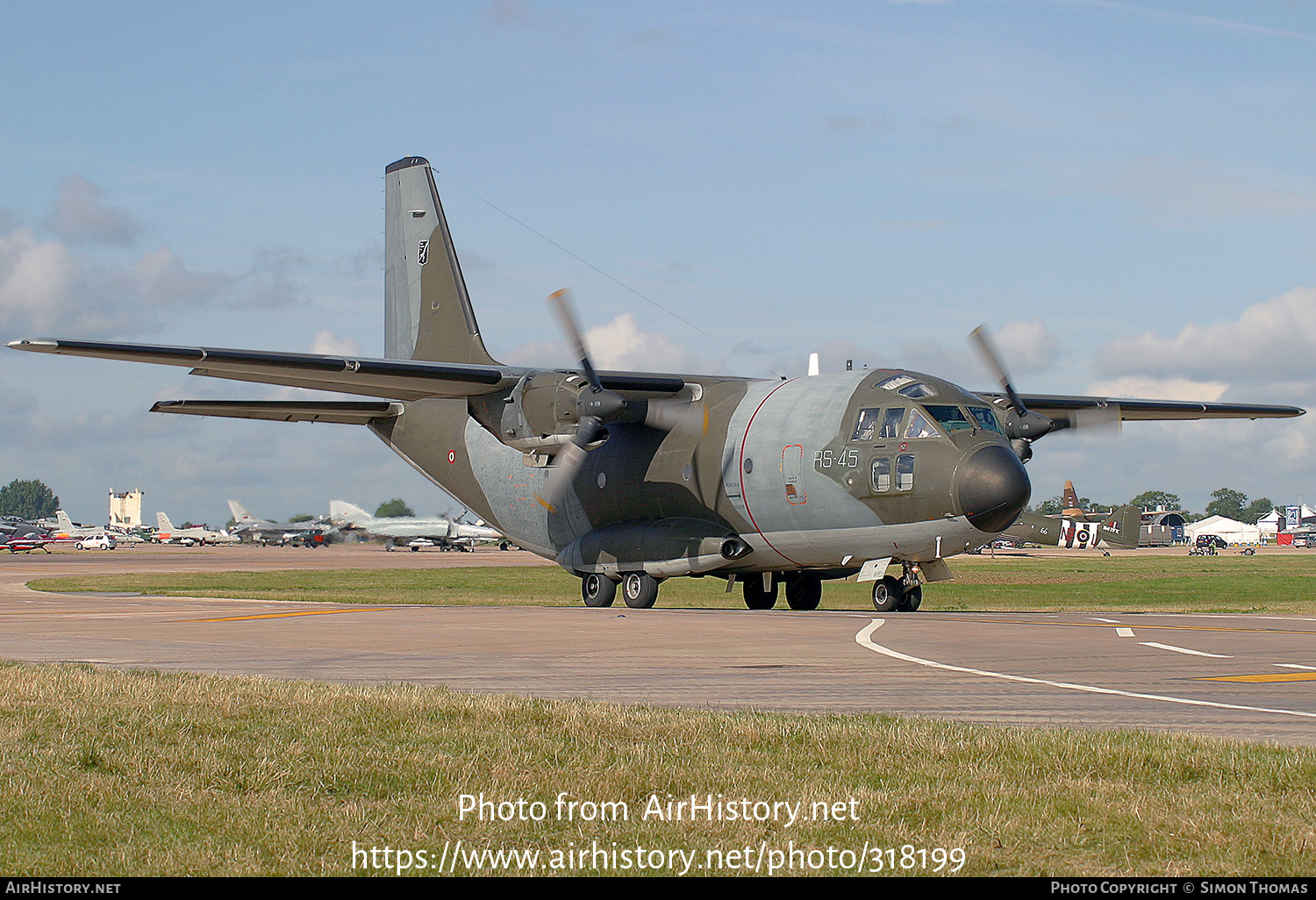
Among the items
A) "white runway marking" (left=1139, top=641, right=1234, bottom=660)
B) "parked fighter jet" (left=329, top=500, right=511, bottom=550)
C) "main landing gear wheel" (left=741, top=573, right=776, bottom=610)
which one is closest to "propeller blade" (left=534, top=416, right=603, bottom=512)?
"main landing gear wheel" (left=741, top=573, right=776, bottom=610)

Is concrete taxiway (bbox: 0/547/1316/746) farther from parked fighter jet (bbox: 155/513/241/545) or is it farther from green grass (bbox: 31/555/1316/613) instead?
parked fighter jet (bbox: 155/513/241/545)

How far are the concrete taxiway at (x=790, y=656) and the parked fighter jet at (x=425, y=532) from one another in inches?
3604

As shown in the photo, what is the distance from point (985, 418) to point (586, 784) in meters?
18.7

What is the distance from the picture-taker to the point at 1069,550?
4523 inches

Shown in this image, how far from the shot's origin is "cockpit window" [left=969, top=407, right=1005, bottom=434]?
24422mm

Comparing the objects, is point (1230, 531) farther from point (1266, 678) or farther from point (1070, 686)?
point (1070, 686)

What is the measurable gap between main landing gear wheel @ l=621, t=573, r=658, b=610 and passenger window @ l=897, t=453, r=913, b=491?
6713mm

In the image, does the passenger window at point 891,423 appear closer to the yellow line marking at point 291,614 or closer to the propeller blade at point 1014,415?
the propeller blade at point 1014,415

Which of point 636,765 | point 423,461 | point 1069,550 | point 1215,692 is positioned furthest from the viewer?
point 1069,550

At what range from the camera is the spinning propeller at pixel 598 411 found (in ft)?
84.8

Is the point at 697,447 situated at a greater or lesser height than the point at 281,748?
greater

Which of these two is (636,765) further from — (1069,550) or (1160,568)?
(1069,550)

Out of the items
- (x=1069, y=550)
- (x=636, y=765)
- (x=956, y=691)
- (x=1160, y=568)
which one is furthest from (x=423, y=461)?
(x=1069, y=550)

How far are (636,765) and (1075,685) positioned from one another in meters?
Answer: 5.75
